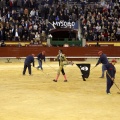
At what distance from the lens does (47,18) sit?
3816 cm

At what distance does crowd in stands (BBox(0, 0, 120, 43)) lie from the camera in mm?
36156

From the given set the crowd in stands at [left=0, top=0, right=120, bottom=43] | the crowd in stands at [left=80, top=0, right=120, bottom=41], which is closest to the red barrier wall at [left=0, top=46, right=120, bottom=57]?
the crowd in stands at [left=0, top=0, right=120, bottom=43]

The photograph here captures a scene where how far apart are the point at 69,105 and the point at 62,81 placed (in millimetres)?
6767

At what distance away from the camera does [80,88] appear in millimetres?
18391

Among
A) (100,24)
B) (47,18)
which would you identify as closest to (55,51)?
(47,18)

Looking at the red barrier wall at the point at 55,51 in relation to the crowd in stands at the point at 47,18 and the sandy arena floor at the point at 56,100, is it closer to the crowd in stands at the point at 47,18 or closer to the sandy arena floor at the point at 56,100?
the crowd in stands at the point at 47,18

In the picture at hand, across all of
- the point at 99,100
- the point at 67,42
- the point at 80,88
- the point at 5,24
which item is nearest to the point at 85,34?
the point at 67,42

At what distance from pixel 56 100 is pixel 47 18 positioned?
77.3 ft

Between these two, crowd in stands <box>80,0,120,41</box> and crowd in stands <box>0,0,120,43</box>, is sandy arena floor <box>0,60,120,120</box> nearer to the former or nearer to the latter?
crowd in stands <box>0,0,120,43</box>

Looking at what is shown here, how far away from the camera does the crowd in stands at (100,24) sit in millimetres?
36344

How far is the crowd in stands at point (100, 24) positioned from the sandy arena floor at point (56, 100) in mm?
14583

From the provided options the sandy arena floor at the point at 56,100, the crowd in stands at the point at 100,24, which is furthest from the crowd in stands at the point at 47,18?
the sandy arena floor at the point at 56,100

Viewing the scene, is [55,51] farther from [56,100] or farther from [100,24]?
[56,100]

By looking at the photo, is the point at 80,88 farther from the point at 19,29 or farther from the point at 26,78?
the point at 19,29
